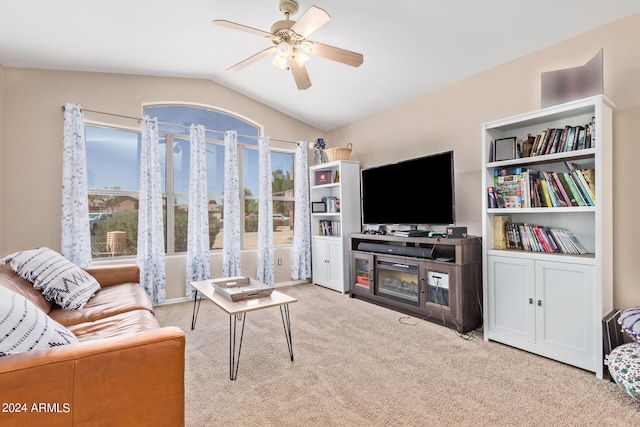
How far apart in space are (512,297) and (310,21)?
2.58 metres

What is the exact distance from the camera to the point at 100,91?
12.1ft

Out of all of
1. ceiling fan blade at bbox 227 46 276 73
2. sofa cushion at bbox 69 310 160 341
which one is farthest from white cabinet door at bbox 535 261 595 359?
sofa cushion at bbox 69 310 160 341

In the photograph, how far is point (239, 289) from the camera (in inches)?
101

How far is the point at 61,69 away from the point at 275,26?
273 cm

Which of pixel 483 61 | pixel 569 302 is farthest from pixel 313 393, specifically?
pixel 483 61

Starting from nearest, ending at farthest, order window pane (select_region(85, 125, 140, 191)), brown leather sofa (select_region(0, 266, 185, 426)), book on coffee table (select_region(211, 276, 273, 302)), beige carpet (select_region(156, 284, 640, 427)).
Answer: brown leather sofa (select_region(0, 266, 185, 426)), beige carpet (select_region(156, 284, 640, 427)), book on coffee table (select_region(211, 276, 273, 302)), window pane (select_region(85, 125, 140, 191))

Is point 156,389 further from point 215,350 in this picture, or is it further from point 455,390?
point 455,390

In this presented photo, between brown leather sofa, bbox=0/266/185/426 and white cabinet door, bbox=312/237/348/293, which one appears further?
white cabinet door, bbox=312/237/348/293

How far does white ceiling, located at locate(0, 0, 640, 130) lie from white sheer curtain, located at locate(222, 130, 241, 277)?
98cm

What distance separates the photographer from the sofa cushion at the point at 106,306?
2146 millimetres

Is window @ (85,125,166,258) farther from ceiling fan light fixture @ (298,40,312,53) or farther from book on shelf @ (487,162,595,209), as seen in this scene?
book on shelf @ (487,162,595,209)

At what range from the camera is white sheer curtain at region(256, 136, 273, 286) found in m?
4.64

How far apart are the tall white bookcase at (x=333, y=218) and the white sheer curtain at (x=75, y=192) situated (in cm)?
284

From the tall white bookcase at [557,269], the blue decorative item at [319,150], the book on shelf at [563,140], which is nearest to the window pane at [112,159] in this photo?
the blue decorative item at [319,150]
